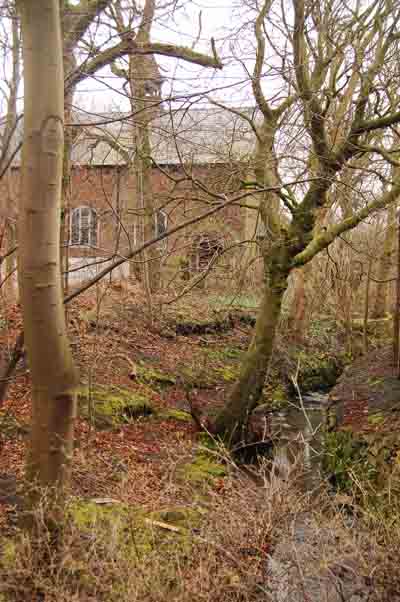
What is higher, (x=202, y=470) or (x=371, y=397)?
(x=371, y=397)

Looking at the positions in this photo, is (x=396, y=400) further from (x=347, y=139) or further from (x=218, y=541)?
(x=218, y=541)

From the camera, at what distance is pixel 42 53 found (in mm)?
3309

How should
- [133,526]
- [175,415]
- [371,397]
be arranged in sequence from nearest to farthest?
1. [133,526]
2. [371,397]
3. [175,415]

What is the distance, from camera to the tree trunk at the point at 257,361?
9555 millimetres

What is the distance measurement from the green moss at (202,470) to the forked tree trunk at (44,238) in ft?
13.2

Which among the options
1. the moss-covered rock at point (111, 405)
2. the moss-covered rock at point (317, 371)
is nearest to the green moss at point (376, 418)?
the moss-covered rock at point (111, 405)

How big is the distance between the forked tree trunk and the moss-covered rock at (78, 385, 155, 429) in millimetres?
4887

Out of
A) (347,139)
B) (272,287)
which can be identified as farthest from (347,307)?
(347,139)

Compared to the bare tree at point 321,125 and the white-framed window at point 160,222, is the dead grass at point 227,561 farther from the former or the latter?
the white-framed window at point 160,222

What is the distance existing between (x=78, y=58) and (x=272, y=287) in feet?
17.4

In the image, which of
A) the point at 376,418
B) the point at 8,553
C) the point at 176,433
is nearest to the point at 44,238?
the point at 8,553

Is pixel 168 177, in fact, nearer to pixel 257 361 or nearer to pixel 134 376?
pixel 257 361

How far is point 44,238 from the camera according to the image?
3.44 metres

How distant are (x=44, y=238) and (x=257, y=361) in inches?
264
